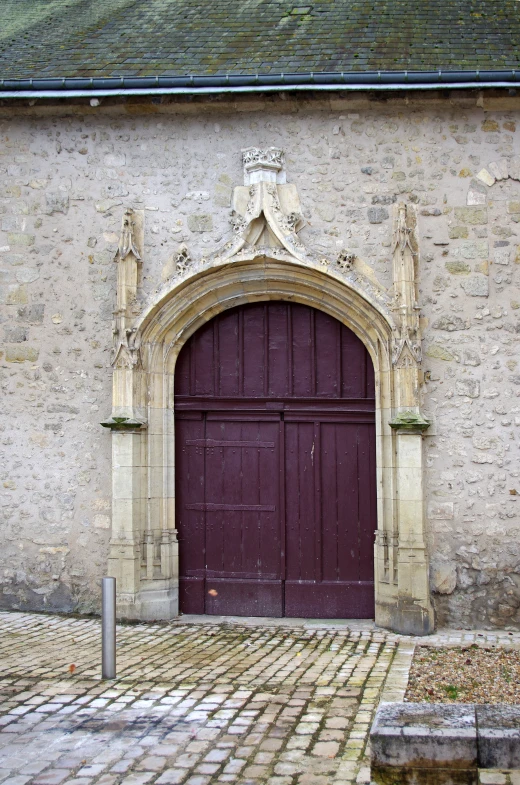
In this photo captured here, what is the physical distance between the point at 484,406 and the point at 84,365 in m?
3.62

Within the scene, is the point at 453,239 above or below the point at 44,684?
above

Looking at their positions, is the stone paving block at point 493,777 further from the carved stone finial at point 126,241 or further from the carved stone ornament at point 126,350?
the carved stone finial at point 126,241

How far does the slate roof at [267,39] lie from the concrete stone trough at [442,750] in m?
5.74

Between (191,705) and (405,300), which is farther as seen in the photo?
(405,300)

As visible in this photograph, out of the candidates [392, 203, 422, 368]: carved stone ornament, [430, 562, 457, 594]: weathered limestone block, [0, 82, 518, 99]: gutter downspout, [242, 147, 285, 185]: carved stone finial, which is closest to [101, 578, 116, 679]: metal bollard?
[430, 562, 457, 594]: weathered limestone block

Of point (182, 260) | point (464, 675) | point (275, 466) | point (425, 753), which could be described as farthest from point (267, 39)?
point (425, 753)

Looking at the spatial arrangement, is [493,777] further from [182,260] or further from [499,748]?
[182,260]

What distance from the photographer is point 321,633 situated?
714 cm

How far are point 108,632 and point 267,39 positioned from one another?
227 inches

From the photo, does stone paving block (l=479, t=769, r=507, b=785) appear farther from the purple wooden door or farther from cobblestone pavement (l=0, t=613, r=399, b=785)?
the purple wooden door

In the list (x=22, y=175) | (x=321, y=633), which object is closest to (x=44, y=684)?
(x=321, y=633)

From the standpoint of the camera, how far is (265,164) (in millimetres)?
7543

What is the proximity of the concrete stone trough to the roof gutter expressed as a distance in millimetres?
5458

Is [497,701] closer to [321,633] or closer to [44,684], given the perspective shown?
[321,633]
